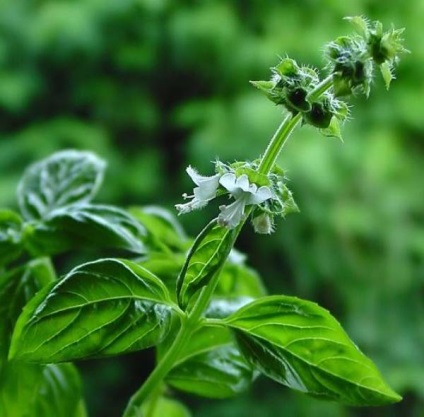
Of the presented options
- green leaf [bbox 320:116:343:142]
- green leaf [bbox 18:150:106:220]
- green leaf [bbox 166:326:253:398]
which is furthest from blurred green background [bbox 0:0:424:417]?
green leaf [bbox 320:116:343:142]

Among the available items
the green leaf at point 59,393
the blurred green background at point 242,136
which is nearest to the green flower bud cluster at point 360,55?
the green leaf at point 59,393

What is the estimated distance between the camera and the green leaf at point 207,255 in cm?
34

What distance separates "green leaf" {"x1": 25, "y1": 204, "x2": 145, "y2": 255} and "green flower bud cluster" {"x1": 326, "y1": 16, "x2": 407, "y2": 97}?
162 millimetres

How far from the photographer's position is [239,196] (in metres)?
0.33

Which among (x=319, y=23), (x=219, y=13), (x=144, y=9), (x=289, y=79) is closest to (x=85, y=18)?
(x=144, y=9)

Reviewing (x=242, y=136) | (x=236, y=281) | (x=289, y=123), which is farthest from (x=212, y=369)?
(x=242, y=136)

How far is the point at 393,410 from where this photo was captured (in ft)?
5.25

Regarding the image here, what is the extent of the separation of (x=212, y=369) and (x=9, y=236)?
0.13 metres

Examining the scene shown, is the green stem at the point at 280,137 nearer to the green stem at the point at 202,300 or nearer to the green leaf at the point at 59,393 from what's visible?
the green stem at the point at 202,300

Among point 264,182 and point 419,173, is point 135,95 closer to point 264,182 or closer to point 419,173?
point 419,173

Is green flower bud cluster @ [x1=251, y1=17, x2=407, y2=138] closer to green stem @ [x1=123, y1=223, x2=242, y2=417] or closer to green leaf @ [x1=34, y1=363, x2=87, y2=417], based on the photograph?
green stem @ [x1=123, y1=223, x2=242, y2=417]

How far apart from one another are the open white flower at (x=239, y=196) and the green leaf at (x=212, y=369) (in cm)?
14

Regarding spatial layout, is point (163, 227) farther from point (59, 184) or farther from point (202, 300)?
point (202, 300)

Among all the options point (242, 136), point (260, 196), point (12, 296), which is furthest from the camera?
point (242, 136)
